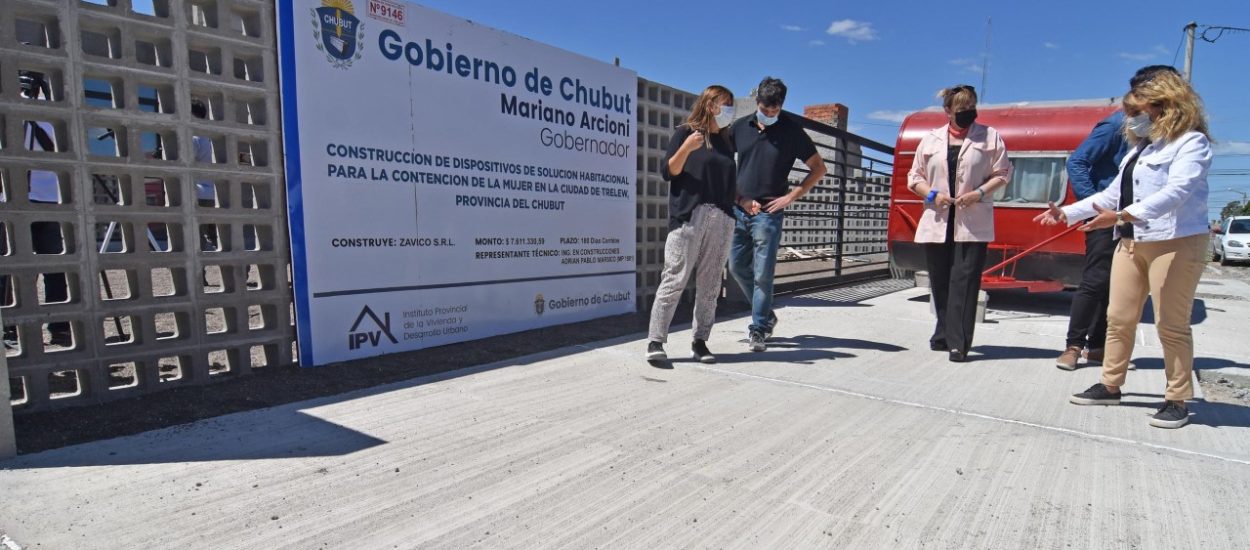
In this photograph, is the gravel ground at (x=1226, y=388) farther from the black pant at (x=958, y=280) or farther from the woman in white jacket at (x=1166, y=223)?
the black pant at (x=958, y=280)

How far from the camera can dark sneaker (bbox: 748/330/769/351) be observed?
4.88 metres

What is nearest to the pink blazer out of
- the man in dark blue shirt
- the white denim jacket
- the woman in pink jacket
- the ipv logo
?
the woman in pink jacket

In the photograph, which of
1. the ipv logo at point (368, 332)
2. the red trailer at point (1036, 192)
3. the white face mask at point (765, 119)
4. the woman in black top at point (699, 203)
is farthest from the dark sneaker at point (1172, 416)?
the ipv logo at point (368, 332)

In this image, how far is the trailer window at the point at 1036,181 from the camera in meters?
7.30

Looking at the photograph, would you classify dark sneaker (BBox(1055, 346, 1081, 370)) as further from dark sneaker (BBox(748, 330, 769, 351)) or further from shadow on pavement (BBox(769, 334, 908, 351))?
dark sneaker (BBox(748, 330, 769, 351))

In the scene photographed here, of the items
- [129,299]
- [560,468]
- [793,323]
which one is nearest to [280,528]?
[560,468]

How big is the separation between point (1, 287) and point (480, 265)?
2657mm

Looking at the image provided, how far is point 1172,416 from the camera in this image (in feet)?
10.6

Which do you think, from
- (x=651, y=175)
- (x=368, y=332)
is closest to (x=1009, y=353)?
(x=651, y=175)

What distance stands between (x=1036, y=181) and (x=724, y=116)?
16.6 feet

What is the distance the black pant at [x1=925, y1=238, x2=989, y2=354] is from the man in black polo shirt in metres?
1.05

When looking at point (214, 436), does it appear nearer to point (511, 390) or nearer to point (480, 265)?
point (511, 390)

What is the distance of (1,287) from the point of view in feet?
11.7

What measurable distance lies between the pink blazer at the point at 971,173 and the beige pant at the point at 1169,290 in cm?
117
